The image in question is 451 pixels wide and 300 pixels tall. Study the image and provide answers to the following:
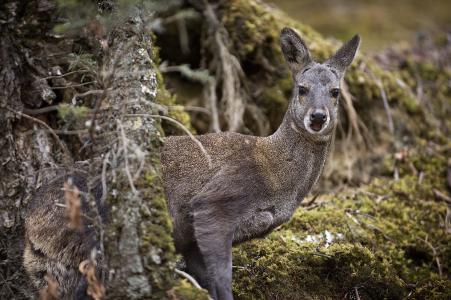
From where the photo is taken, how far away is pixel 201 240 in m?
4.95

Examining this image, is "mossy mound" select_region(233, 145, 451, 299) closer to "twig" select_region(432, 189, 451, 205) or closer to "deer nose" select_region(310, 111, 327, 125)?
"twig" select_region(432, 189, 451, 205)

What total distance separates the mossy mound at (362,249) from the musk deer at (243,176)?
694mm

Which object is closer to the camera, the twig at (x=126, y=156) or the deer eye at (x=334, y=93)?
the twig at (x=126, y=156)

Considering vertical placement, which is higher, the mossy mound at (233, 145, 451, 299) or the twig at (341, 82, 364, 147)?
the twig at (341, 82, 364, 147)

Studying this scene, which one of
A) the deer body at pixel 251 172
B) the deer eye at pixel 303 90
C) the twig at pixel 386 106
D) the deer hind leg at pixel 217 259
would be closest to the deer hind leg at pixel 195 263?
the deer body at pixel 251 172

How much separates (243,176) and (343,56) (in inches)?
64.8

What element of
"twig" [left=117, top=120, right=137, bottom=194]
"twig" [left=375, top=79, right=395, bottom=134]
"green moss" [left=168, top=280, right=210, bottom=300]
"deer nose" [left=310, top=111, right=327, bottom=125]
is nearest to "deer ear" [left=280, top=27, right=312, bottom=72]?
"deer nose" [left=310, top=111, right=327, bottom=125]

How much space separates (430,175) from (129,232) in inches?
211

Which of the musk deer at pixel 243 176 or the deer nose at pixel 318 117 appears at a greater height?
the deer nose at pixel 318 117

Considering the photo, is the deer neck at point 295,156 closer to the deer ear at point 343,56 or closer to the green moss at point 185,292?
the deer ear at point 343,56

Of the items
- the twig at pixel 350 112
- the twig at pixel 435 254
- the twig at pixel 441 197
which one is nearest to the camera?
the twig at pixel 435 254

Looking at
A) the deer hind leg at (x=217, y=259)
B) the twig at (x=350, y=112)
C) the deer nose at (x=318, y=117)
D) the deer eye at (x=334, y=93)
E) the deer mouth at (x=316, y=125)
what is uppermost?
the deer eye at (x=334, y=93)

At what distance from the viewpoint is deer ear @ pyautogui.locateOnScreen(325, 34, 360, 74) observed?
19.2ft

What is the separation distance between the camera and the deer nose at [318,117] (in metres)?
5.28
